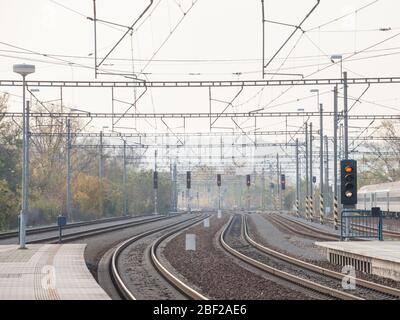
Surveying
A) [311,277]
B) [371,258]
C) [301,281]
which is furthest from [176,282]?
[371,258]

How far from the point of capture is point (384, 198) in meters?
72.1

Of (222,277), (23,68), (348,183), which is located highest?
(23,68)

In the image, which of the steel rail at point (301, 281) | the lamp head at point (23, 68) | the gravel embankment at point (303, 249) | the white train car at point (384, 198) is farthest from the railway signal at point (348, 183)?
the white train car at point (384, 198)

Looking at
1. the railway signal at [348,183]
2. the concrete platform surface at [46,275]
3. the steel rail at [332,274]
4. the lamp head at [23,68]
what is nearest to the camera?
the concrete platform surface at [46,275]

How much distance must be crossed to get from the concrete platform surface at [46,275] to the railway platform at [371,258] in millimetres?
8190

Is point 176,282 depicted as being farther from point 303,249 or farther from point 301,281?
point 303,249

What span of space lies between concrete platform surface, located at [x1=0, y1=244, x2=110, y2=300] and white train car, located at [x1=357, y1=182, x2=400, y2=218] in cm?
3987

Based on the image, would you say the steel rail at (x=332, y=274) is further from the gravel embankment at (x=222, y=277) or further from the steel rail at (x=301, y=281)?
the gravel embankment at (x=222, y=277)

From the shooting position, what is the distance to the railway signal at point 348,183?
29.2 m

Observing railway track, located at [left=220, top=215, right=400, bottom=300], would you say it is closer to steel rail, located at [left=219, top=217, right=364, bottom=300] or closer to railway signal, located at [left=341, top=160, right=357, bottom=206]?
steel rail, located at [left=219, top=217, right=364, bottom=300]

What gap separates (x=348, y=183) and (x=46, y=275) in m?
12.2
